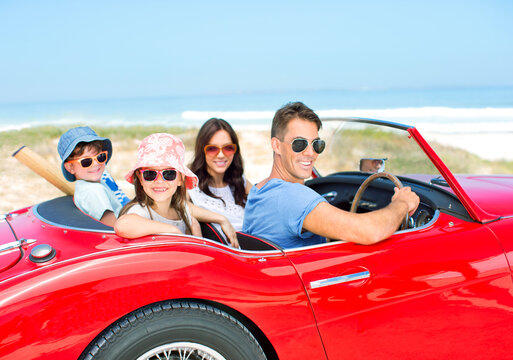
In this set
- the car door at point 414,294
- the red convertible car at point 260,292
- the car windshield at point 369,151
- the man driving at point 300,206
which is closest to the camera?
the red convertible car at point 260,292

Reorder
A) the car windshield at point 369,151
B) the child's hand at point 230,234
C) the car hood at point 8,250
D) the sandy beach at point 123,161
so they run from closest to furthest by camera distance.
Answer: the car hood at point 8,250 → the car windshield at point 369,151 → the child's hand at point 230,234 → the sandy beach at point 123,161

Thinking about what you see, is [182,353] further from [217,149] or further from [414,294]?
[217,149]

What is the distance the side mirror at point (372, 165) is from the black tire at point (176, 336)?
56.3 inches

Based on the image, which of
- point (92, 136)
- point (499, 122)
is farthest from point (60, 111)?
point (92, 136)

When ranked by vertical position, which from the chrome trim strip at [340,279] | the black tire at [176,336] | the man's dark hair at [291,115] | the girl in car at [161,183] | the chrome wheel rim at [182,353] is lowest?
the chrome wheel rim at [182,353]

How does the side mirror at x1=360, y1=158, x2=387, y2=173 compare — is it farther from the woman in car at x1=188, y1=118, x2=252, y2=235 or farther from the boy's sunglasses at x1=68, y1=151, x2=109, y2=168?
the boy's sunglasses at x1=68, y1=151, x2=109, y2=168

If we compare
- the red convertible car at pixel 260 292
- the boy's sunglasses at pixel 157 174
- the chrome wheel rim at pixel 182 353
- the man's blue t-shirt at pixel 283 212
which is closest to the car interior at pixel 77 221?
the red convertible car at pixel 260 292

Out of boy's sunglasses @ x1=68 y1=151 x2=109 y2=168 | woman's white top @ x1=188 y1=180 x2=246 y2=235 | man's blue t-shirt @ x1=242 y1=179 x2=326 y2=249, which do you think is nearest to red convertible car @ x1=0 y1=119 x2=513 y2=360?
man's blue t-shirt @ x1=242 y1=179 x2=326 y2=249

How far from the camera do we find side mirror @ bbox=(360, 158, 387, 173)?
2.69 metres

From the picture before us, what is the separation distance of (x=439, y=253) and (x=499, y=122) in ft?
83.2

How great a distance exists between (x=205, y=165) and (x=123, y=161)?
9637mm

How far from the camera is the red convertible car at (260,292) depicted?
1580mm

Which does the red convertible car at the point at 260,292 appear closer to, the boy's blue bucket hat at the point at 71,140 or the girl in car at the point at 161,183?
the girl in car at the point at 161,183

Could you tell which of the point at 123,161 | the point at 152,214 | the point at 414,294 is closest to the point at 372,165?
the point at 414,294
